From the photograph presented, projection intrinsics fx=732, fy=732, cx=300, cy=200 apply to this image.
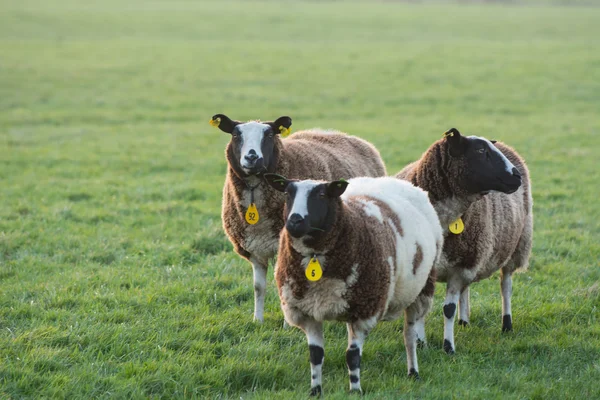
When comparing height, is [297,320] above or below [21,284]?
above

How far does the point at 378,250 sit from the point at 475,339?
6.72ft

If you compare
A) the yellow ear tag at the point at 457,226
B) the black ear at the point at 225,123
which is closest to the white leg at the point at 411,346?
the yellow ear tag at the point at 457,226

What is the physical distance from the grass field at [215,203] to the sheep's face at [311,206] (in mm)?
1253

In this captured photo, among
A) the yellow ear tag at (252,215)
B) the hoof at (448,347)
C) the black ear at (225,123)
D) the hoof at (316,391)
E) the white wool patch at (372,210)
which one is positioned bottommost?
the hoof at (448,347)

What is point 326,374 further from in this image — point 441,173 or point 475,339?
point 441,173

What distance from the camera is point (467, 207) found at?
684 cm

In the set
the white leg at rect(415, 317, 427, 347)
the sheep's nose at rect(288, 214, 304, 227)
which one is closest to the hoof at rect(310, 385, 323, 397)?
the sheep's nose at rect(288, 214, 304, 227)

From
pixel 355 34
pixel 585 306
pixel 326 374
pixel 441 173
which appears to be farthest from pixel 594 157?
pixel 355 34

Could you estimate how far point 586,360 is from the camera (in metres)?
6.25

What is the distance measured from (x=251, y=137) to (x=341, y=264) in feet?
7.18

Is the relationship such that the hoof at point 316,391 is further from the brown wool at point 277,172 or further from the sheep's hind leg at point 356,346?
the brown wool at point 277,172

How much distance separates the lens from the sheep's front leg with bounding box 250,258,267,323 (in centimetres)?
714

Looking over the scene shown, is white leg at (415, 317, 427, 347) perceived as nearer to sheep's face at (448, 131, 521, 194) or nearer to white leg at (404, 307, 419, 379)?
white leg at (404, 307, 419, 379)

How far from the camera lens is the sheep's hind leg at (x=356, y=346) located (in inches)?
212
